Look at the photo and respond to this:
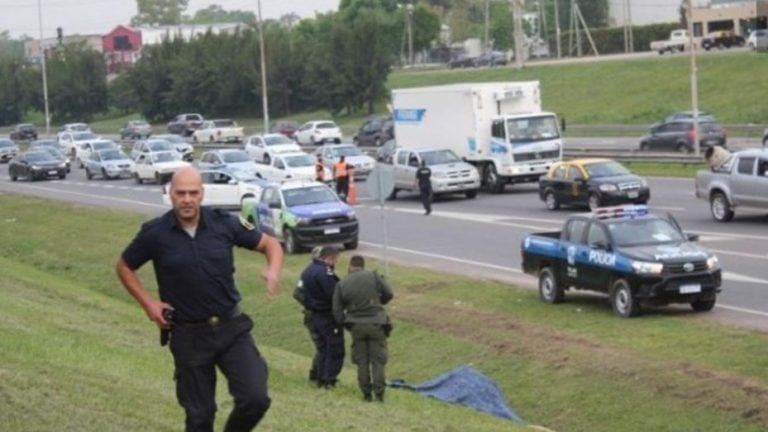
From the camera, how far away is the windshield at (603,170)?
1646 inches

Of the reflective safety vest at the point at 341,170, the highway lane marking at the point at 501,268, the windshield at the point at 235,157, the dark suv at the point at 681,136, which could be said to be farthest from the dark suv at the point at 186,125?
the highway lane marking at the point at 501,268

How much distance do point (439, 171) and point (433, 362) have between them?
26.3 metres

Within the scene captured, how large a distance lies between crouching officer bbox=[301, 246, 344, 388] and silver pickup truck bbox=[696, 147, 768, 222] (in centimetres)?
2044

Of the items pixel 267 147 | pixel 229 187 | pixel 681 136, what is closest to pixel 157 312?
pixel 229 187

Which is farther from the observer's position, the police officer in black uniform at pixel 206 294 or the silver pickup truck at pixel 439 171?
the silver pickup truck at pixel 439 171

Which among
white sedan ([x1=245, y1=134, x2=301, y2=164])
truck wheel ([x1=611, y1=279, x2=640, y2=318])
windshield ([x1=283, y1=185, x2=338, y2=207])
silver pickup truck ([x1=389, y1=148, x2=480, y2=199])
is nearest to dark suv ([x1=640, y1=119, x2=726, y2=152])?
silver pickup truck ([x1=389, y1=148, x2=480, y2=199])

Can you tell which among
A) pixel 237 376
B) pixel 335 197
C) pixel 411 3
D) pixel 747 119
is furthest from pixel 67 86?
pixel 237 376

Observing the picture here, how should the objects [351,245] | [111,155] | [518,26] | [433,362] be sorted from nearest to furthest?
[433,362]
[351,245]
[111,155]
[518,26]

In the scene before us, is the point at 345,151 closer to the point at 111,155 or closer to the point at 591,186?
the point at 111,155

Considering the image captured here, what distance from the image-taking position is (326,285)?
17.3 meters

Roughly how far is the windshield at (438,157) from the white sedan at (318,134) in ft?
111

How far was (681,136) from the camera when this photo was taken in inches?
2361

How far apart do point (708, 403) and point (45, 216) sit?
34.9m

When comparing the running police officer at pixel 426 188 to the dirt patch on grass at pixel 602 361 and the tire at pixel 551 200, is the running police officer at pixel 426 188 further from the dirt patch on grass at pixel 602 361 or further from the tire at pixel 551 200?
the dirt patch on grass at pixel 602 361
